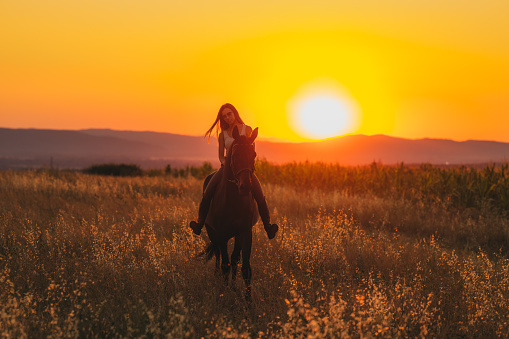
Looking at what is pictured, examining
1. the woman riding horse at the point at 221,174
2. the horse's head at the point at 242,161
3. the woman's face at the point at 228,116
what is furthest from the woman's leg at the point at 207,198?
the woman's face at the point at 228,116

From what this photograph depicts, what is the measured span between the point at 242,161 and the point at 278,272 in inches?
91.8

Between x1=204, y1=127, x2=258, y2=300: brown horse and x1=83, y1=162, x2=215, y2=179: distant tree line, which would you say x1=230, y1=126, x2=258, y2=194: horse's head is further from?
x1=83, y1=162, x2=215, y2=179: distant tree line

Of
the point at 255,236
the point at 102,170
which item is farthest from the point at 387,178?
the point at 102,170

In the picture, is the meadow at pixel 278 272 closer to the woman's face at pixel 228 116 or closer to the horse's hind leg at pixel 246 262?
the horse's hind leg at pixel 246 262

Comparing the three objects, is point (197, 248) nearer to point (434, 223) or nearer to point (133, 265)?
point (133, 265)

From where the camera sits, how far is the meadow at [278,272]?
4246 millimetres

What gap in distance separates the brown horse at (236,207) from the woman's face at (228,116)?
1064mm

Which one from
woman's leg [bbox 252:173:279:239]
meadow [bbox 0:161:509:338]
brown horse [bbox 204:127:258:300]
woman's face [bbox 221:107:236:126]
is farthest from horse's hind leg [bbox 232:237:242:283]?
woman's face [bbox 221:107:236:126]

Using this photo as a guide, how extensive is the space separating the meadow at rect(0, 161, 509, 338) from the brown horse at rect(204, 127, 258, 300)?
1.67ft

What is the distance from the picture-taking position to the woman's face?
587 cm

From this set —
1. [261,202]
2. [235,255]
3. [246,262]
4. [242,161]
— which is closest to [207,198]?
[261,202]

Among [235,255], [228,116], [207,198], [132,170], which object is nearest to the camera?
[207,198]

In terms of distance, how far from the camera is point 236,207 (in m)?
5.11

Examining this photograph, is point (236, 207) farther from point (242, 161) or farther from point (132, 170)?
point (132, 170)
